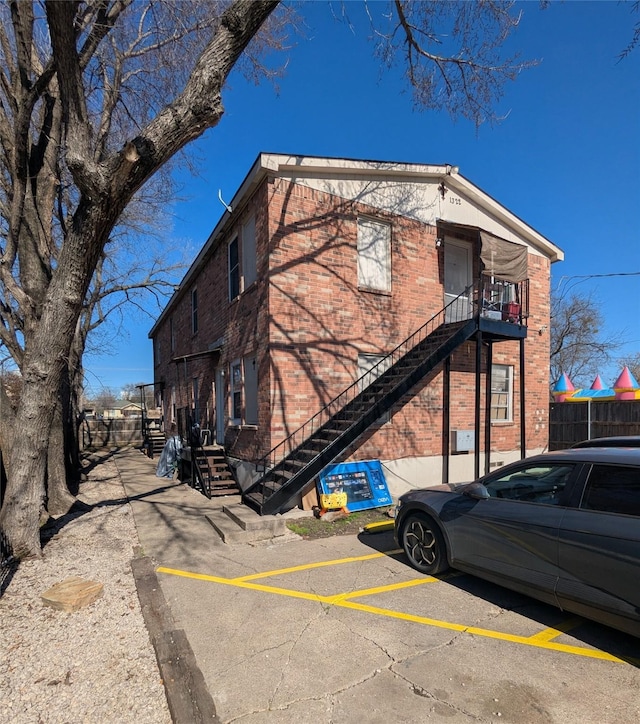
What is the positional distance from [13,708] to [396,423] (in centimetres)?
770

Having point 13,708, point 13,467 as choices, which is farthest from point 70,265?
point 13,708

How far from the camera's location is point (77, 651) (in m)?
3.43

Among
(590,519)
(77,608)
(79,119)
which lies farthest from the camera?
(79,119)

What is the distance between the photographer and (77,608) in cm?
411

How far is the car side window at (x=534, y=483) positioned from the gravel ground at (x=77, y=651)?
11.0 ft

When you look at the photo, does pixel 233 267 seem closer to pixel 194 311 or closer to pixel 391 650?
pixel 194 311

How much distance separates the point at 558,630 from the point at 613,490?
1.34 metres

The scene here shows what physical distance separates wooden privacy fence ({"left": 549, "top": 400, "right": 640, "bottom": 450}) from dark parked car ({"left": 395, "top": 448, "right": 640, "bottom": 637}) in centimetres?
1087

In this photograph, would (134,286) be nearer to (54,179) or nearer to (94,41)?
(54,179)

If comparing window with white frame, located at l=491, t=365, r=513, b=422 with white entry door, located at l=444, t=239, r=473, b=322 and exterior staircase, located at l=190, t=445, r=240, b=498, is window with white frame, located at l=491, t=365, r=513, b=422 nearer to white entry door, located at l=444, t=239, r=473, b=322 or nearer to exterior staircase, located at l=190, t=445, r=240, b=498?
white entry door, located at l=444, t=239, r=473, b=322

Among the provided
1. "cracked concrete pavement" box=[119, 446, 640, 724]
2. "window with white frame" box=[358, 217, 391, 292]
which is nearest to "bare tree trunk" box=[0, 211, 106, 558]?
"cracked concrete pavement" box=[119, 446, 640, 724]

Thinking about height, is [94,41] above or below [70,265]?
above

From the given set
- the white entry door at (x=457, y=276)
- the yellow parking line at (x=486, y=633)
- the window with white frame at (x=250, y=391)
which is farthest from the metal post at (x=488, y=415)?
the yellow parking line at (x=486, y=633)

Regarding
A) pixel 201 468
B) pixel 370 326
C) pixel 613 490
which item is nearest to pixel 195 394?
pixel 201 468
